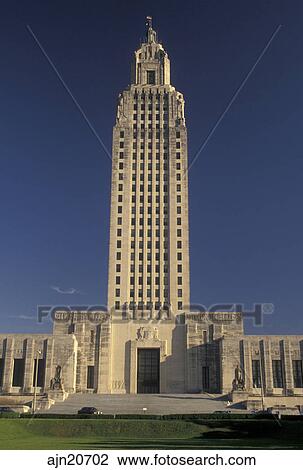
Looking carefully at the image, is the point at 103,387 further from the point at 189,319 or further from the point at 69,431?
the point at 69,431

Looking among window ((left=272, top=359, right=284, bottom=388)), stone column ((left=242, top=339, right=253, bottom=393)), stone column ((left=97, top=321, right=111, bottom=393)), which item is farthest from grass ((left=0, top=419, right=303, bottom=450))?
window ((left=272, top=359, right=284, bottom=388))

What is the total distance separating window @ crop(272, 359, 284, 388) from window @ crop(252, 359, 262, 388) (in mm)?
1886

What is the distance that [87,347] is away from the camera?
226 ft

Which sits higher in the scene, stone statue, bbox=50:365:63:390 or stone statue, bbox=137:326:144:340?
stone statue, bbox=137:326:144:340

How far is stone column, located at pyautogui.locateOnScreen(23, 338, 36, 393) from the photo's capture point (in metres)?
64.8

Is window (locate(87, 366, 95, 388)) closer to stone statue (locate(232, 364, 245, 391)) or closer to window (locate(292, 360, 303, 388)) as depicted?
stone statue (locate(232, 364, 245, 391))

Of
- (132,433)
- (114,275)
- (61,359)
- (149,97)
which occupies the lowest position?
(132,433)

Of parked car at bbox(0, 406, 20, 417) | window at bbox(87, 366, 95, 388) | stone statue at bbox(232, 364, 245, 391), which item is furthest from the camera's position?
window at bbox(87, 366, 95, 388)

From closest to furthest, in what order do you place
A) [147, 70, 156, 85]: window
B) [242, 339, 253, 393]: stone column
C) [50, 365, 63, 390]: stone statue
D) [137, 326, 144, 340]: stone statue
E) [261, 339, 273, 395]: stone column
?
1. [50, 365, 63, 390]: stone statue
2. [242, 339, 253, 393]: stone column
3. [261, 339, 273, 395]: stone column
4. [137, 326, 144, 340]: stone statue
5. [147, 70, 156, 85]: window

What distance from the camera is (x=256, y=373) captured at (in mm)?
65812

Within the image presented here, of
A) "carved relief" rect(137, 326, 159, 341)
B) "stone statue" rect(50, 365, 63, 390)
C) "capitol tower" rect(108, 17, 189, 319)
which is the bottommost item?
"stone statue" rect(50, 365, 63, 390)
